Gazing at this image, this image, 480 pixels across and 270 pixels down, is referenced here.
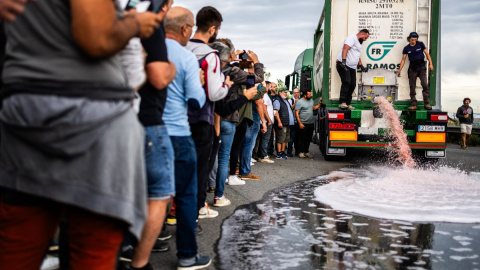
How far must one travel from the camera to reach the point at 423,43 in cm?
1148

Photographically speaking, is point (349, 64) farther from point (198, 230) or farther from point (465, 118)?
point (465, 118)

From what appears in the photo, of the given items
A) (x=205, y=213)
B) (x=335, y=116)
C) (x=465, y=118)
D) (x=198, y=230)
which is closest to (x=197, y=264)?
(x=198, y=230)

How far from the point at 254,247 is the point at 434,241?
1640 millimetres

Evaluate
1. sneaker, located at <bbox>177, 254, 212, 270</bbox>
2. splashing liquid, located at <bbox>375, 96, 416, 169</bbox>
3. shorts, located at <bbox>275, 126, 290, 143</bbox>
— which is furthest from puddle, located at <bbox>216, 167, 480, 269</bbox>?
shorts, located at <bbox>275, 126, 290, 143</bbox>

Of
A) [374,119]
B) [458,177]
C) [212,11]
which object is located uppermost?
[212,11]

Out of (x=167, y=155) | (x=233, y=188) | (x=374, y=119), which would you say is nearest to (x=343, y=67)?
(x=374, y=119)

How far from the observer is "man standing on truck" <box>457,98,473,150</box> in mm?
19703

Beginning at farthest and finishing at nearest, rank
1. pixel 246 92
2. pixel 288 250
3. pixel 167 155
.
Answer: pixel 246 92
pixel 288 250
pixel 167 155

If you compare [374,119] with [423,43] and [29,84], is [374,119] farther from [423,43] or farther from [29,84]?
[29,84]

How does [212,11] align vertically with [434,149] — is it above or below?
above

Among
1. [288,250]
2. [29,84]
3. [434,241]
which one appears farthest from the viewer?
[434,241]

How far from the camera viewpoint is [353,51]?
448 inches

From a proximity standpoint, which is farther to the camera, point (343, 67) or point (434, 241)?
point (343, 67)

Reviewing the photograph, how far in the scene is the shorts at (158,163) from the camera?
278 cm
